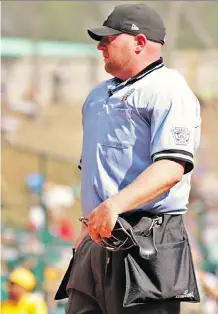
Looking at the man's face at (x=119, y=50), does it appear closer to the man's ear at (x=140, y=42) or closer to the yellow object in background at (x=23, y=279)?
the man's ear at (x=140, y=42)

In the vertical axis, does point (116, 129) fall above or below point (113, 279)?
above

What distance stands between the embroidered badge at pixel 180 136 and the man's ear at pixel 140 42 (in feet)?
1.03

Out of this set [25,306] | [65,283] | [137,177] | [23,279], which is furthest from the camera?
[23,279]

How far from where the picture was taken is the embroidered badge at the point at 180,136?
98.3 inches

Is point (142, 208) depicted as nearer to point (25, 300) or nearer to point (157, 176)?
point (157, 176)

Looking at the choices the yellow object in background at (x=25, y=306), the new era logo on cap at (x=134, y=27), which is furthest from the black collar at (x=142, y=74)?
the yellow object in background at (x=25, y=306)

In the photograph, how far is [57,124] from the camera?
13805 mm

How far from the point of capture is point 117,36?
2.68 meters

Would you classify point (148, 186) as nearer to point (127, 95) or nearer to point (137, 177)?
point (137, 177)

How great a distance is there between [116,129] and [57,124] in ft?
36.8

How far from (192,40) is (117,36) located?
266 inches

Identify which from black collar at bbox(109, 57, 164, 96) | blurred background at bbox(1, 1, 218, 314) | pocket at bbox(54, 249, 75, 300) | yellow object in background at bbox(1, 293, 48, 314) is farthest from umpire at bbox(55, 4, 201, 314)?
blurred background at bbox(1, 1, 218, 314)

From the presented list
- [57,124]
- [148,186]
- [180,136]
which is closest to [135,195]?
[148,186]

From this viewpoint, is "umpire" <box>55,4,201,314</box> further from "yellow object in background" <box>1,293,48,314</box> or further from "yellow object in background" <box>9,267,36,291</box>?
"yellow object in background" <box>9,267,36,291</box>
